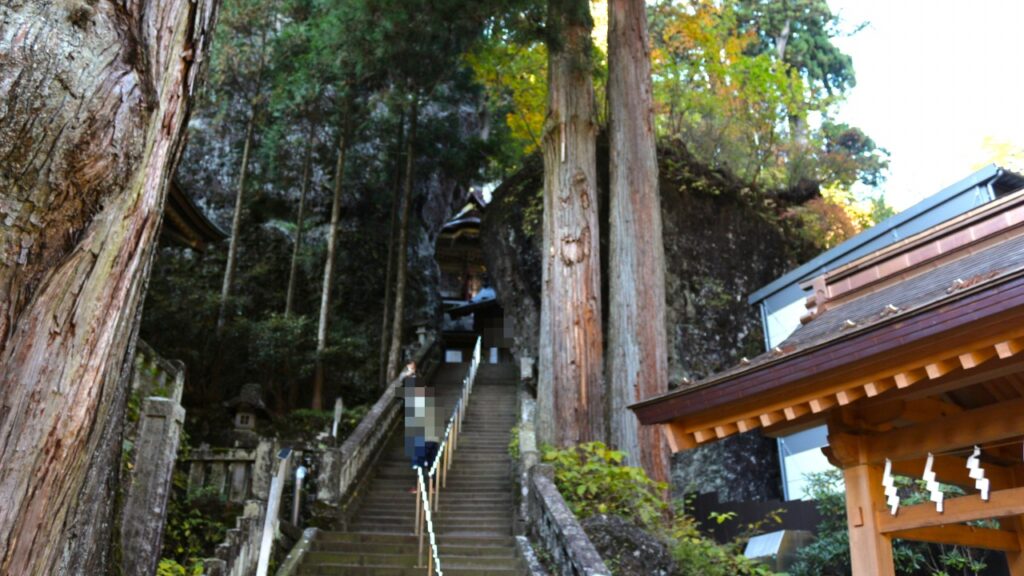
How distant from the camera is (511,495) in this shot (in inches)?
464

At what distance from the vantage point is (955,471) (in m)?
6.37

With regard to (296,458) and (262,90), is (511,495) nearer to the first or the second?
(296,458)

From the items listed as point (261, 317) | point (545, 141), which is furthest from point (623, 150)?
point (261, 317)

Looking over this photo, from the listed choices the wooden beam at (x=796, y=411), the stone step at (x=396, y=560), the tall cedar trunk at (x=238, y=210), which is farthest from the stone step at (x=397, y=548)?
the tall cedar trunk at (x=238, y=210)

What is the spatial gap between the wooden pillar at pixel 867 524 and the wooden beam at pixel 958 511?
0.08m

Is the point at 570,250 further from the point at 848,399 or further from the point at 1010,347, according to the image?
the point at 1010,347

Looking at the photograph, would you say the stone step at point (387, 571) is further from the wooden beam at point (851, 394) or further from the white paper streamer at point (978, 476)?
the white paper streamer at point (978, 476)

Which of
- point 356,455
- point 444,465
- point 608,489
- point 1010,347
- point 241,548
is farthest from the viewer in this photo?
point 444,465

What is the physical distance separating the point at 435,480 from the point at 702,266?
10001 millimetres

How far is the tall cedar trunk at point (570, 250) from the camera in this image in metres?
12.1

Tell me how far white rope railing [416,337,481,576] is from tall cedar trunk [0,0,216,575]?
19.3ft

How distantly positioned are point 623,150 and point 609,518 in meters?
7.11

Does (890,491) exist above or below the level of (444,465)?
below

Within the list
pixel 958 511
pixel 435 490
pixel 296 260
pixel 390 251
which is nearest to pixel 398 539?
pixel 435 490
